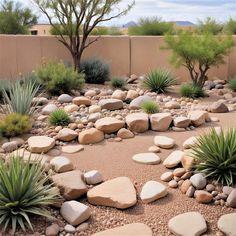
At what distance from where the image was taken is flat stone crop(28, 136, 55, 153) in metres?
6.23

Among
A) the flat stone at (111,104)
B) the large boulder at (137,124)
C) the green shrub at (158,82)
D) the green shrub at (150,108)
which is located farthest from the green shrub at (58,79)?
the large boulder at (137,124)

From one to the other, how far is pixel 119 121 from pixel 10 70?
7.55 m

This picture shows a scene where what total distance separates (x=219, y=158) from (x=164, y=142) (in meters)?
1.48

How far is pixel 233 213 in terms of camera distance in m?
4.55

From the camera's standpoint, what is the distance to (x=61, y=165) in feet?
18.0

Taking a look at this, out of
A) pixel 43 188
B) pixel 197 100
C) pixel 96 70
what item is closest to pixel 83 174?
pixel 43 188

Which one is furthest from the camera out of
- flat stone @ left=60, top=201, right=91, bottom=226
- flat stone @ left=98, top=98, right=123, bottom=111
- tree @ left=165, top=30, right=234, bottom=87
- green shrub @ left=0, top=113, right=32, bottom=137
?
tree @ left=165, top=30, right=234, bottom=87

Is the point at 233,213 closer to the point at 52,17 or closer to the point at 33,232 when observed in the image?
the point at 33,232

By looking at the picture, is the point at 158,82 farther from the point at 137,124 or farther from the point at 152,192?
the point at 152,192

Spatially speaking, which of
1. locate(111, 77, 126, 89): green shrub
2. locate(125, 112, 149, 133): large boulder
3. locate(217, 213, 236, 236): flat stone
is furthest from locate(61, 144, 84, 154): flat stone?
locate(111, 77, 126, 89): green shrub

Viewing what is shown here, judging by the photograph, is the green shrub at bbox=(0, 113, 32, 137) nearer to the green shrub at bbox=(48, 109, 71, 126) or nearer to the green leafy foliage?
the green shrub at bbox=(48, 109, 71, 126)

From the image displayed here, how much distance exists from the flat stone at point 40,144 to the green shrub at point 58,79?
11.9ft

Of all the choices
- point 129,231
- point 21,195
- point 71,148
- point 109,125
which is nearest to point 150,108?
point 109,125

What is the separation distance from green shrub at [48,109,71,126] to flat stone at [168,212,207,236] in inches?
136
